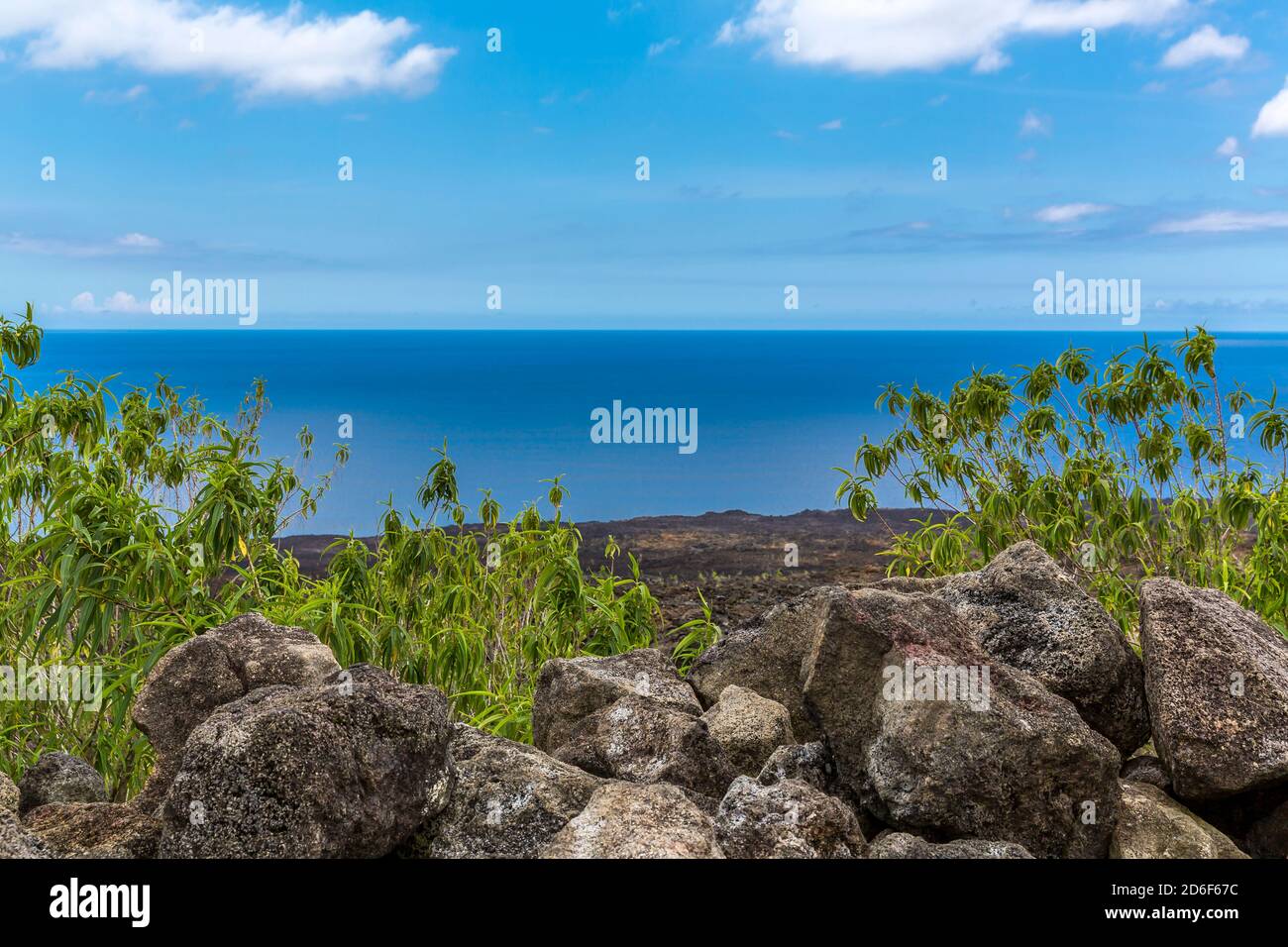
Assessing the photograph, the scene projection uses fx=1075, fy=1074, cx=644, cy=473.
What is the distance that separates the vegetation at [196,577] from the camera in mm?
5508

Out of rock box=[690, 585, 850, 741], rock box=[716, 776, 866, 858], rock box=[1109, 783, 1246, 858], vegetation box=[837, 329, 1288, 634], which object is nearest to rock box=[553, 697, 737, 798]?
rock box=[716, 776, 866, 858]

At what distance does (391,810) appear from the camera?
3.72 metres

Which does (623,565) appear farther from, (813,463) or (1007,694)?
(813,463)

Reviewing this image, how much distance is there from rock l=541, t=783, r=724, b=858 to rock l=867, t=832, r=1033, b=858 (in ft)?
1.98

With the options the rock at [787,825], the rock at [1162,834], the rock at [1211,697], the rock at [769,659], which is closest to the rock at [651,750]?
the rock at [787,825]

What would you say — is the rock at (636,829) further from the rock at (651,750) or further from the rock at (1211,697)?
the rock at (1211,697)

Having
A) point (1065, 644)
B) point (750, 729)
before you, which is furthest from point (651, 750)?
point (1065, 644)

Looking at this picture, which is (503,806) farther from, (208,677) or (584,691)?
(208,677)

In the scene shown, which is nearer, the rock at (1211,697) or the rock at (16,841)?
the rock at (16,841)

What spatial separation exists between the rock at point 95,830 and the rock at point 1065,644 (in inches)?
136

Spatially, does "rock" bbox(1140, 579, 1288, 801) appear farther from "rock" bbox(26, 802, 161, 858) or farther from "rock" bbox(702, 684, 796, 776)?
"rock" bbox(26, 802, 161, 858)

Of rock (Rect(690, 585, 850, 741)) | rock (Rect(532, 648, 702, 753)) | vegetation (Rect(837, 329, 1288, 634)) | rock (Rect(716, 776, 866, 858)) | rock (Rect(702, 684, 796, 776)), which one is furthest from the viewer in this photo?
vegetation (Rect(837, 329, 1288, 634))

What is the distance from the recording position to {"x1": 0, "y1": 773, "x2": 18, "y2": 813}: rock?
12.5ft

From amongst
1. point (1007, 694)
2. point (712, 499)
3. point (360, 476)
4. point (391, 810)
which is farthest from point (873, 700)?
point (712, 499)
